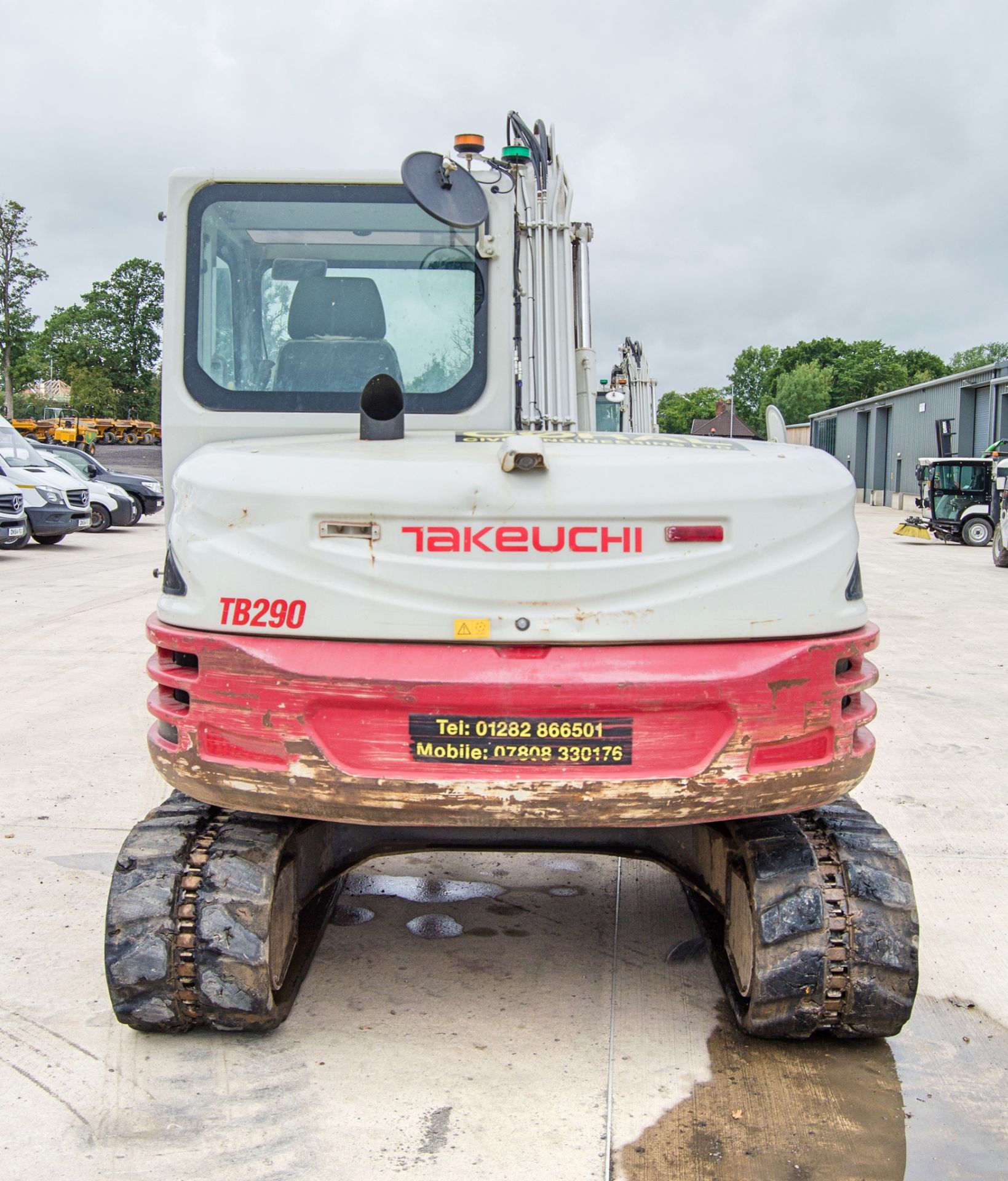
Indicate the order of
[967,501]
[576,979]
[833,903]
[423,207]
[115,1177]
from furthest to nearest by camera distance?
[967,501] → [576,979] → [423,207] → [833,903] → [115,1177]

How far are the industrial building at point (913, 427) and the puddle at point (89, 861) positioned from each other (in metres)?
31.0

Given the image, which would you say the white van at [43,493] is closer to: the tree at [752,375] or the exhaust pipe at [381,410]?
the exhaust pipe at [381,410]

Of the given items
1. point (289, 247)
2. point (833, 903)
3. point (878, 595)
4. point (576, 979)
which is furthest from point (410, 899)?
point (878, 595)

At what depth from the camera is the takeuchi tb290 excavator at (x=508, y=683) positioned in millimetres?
3215

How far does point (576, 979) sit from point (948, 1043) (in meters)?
1.19

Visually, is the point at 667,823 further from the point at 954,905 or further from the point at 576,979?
the point at 954,905

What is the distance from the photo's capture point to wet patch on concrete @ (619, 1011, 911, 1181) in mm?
3148

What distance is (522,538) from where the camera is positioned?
10.5 ft

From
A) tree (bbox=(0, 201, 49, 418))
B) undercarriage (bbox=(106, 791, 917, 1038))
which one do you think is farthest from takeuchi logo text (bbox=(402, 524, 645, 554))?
tree (bbox=(0, 201, 49, 418))

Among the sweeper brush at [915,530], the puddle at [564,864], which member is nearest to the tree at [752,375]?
the sweeper brush at [915,530]

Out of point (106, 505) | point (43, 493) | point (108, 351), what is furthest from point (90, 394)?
point (43, 493)

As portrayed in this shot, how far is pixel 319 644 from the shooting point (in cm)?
327

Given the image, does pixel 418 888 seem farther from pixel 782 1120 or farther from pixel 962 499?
pixel 962 499

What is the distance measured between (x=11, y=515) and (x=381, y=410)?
52.7 ft
